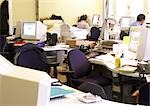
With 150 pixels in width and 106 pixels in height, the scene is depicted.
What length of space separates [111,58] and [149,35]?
0.59m

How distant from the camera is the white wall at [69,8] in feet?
32.3

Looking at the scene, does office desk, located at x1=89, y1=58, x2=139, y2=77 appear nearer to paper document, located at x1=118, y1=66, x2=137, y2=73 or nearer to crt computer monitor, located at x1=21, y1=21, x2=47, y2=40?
paper document, located at x1=118, y1=66, x2=137, y2=73

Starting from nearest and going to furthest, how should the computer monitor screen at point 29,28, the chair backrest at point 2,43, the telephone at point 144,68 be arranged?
the telephone at point 144,68
the chair backrest at point 2,43
the computer monitor screen at point 29,28

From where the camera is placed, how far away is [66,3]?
33.9 feet

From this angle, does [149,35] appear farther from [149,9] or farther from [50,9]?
[50,9]

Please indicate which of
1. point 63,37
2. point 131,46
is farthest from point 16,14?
point 131,46

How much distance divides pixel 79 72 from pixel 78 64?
0.10m

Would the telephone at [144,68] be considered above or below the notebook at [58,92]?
above

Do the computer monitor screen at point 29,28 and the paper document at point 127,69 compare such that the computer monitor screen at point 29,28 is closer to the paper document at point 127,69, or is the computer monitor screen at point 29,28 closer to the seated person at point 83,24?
the seated person at point 83,24

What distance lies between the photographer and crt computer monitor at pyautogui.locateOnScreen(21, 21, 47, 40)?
6149 mm

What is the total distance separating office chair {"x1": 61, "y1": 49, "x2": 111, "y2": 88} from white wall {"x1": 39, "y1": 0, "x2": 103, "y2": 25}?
6.00 m

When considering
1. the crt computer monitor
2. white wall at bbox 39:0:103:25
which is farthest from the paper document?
white wall at bbox 39:0:103:25

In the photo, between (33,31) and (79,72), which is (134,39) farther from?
(33,31)

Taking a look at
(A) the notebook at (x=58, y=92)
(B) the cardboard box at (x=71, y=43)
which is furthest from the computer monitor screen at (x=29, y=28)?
(A) the notebook at (x=58, y=92)
